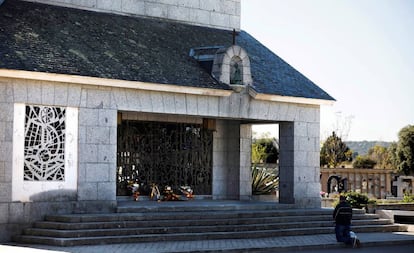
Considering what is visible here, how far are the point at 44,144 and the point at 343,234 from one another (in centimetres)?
791

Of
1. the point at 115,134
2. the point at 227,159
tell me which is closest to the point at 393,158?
the point at 227,159

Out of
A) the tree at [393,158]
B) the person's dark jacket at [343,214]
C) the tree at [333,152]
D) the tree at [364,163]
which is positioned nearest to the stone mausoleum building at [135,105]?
the person's dark jacket at [343,214]

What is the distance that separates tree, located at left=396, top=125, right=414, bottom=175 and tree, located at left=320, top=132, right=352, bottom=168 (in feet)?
12.8

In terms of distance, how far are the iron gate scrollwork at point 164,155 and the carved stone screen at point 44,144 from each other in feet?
14.4

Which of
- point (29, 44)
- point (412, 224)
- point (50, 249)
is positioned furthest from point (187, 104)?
point (412, 224)

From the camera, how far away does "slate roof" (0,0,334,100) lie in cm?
2291

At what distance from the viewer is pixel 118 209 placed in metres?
23.4

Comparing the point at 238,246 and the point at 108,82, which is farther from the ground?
the point at 108,82

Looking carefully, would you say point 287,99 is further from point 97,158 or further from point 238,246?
point 238,246

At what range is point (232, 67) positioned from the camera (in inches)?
1052

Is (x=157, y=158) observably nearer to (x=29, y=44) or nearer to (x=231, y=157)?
(x=231, y=157)

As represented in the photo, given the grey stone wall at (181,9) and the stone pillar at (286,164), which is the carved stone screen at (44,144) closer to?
the grey stone wall at (181,9)

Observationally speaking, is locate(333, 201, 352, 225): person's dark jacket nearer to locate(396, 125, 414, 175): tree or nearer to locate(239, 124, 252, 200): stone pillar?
locate(239, 124, 252, 200): stone pillar

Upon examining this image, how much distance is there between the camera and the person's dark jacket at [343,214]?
76.6ft
